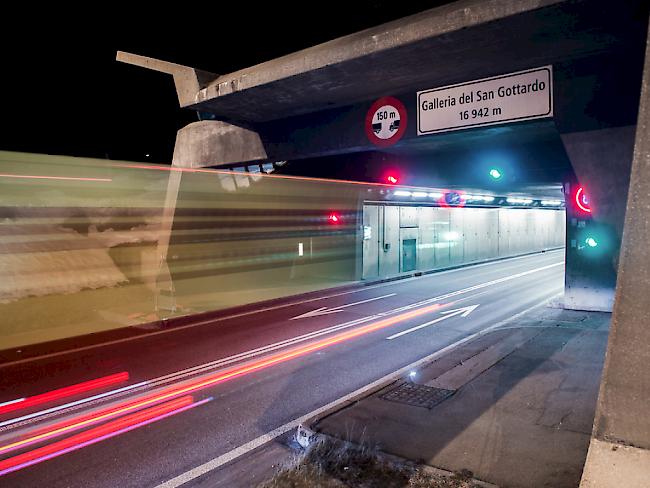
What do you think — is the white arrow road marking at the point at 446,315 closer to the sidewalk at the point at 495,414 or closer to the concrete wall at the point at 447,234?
the sidewalk at the point at 495,414

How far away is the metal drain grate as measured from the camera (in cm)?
653

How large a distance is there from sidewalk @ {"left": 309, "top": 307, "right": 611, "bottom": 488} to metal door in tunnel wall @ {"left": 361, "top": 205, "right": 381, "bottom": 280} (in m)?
12.4

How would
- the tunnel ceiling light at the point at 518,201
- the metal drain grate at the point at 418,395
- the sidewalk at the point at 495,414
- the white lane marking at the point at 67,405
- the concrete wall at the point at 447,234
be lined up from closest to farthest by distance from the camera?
the sidewalk at the point at 495,414
the metal drain grate at the point at 418,395
the white lane marking at the point at 67,405
the concrete wall at the point at 447,234
the tunnel ceiling light at the point at 518,201

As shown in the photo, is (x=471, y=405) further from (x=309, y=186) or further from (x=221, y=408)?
(x=309, y=186)

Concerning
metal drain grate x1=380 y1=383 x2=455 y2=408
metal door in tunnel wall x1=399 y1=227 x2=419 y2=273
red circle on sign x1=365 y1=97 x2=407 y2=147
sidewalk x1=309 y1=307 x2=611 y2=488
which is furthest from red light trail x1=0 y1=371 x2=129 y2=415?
metal door in tunnel wall x1=399 y1=227 x2=419 y2=273

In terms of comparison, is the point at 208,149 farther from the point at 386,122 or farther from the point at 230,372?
the point at 230,372

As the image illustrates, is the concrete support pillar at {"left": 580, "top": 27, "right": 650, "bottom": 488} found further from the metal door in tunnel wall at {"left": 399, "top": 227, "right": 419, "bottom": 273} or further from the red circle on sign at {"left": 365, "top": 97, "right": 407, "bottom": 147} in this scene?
the metal door in tunnel wall at {"left": 399, "top": 227, "right": 419, "bottom": 273}

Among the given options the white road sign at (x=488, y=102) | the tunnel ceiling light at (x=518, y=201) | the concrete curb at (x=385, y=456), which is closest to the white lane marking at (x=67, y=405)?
the concrete curb at (x=385, y=456)

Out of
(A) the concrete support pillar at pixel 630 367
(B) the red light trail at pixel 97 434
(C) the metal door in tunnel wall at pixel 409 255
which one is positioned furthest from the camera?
(C) the metal door in tunnel wall at pixel 409 255

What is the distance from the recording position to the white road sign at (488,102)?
7051 mm

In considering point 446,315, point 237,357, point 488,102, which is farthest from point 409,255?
point 488,102

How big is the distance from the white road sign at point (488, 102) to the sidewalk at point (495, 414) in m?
4.10

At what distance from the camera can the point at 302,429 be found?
571cm

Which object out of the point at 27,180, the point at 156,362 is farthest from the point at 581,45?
the point at 27,180
